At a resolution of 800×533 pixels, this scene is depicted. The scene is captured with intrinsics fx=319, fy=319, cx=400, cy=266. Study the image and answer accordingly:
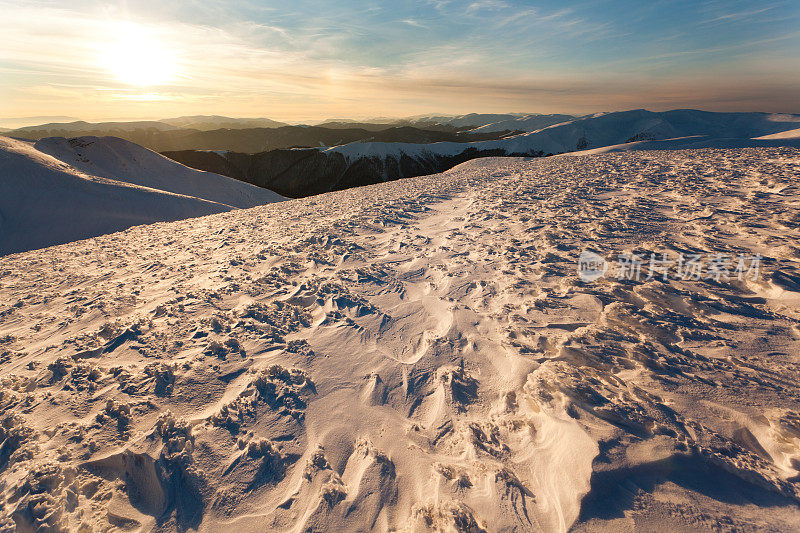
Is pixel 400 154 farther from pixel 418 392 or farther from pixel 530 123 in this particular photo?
pixel 530 123

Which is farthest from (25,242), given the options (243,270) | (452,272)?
(452,272)

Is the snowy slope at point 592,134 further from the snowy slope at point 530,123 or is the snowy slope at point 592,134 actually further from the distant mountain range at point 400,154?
the snowy slope at point 530,123

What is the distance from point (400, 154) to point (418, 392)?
95.1 metres

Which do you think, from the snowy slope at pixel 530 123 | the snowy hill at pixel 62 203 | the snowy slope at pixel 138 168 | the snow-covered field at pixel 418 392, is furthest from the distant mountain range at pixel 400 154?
the snow-covered field at pixel 418 392

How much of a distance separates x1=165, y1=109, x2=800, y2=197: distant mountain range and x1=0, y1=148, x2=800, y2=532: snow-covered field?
85.4 m

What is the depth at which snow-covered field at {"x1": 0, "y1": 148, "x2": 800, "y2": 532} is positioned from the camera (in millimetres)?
2447

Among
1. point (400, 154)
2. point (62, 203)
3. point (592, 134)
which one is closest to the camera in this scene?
point (62, 203)

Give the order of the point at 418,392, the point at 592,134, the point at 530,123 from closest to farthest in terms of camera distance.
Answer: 1. the point at 418,392
2. the point at 592,134
3. the point at 530,123

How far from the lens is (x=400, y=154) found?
92.5 metres

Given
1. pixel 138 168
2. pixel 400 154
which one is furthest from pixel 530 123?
pixel 138 168

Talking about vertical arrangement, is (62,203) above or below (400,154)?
below

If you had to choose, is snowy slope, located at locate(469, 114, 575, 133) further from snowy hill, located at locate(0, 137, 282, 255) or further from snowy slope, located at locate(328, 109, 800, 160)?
snowy hill, located at locate(0, 137, 282, 255)

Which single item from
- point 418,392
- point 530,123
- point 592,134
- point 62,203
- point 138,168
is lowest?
point 418,392

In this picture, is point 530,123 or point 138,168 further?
point 530,123
